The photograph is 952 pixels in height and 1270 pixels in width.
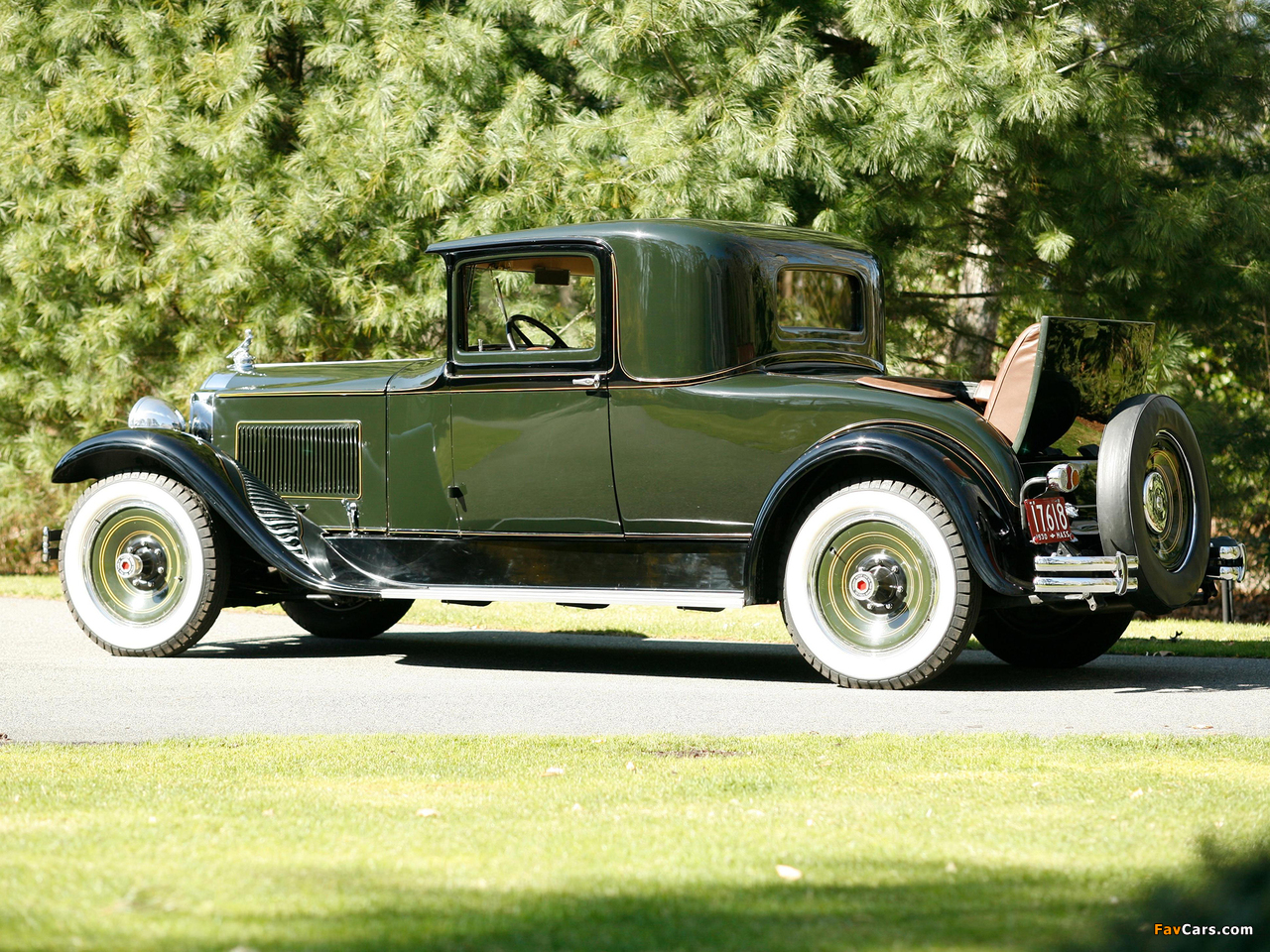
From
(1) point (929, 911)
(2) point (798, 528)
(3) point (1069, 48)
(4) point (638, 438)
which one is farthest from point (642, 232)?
(1) point (929, 911)

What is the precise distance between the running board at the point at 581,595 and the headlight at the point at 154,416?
2.13 m

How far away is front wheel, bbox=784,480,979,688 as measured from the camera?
7074mm

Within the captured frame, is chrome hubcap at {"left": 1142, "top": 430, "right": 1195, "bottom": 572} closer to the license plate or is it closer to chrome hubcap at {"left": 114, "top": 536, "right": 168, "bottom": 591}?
the license plate

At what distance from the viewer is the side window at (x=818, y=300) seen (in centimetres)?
817

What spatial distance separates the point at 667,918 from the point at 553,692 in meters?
4.18

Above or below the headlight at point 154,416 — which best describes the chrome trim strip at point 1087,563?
below

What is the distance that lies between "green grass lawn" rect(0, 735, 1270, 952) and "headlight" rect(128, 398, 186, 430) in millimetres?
4258

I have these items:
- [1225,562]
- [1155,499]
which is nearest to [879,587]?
[1155,499]

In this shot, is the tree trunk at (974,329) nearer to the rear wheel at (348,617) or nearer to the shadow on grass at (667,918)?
the rear wheel at (348,617)

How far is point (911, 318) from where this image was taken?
12.8 m

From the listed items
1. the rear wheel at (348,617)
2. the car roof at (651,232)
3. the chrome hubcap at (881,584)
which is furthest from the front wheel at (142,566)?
the chrome hubcap at (881,584)

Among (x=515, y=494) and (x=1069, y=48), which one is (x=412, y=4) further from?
(x=515, y=494)

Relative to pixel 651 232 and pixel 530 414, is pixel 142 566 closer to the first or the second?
pixel 530 414

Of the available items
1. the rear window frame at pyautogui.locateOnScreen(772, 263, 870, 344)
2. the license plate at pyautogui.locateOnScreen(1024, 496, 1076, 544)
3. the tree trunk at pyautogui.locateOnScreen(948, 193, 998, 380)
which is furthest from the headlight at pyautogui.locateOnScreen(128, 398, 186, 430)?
the tree trunk at pyautogui.locateOnScreen(948, 193, 998, 380)
